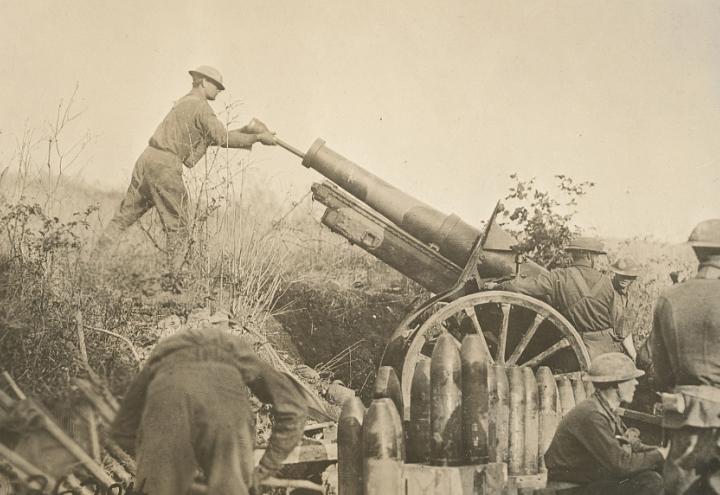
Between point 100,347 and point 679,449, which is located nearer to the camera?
point 679,449

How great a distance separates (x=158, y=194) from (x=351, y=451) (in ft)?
12.3

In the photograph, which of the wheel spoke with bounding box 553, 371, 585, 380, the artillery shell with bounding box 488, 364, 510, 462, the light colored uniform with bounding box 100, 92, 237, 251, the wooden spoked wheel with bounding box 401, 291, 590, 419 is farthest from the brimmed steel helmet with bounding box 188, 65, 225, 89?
the wheel spoke with bounding box 553, 371, 585, 380

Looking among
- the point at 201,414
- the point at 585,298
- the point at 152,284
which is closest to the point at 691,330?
the point at 201,414

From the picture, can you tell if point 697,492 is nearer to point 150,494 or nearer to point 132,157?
point 150,494

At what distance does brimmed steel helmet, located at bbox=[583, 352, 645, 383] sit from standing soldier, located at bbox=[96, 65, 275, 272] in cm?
440

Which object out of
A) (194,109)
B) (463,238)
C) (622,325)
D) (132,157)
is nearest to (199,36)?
(194,109)

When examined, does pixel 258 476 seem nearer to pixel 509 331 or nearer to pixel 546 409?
pixel 546 409

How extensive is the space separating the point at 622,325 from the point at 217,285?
4127mm

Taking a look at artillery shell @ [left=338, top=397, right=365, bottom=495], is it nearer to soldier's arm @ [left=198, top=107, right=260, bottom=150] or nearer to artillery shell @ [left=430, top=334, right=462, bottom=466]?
artillery shell @ [left=430, top=334, right=462, bottom=466]

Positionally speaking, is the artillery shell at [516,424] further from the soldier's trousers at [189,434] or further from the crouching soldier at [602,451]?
the soldier's trousers at [189,434]

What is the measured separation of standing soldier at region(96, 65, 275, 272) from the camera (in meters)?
8.11

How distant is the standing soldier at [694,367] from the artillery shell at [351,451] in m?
2.02

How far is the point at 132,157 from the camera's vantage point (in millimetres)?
9062

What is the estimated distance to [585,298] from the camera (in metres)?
8.09
